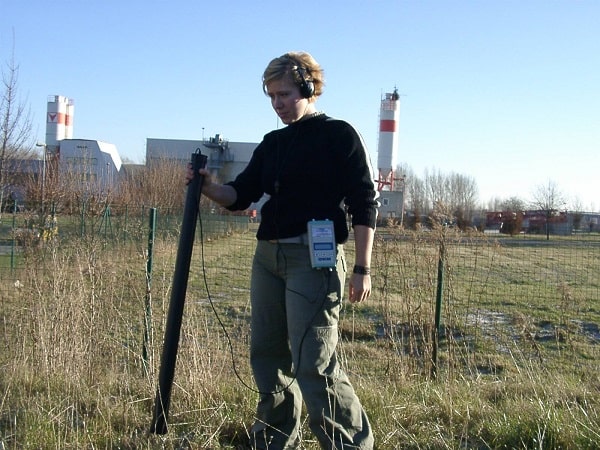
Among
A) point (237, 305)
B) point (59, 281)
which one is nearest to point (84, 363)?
point (59, 281)

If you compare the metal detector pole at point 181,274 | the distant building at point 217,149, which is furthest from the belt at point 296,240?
the distant building at point 217,149

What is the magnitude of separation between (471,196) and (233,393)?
7958 cm

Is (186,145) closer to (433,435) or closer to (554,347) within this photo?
(554,347)

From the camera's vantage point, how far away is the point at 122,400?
378 centimetres

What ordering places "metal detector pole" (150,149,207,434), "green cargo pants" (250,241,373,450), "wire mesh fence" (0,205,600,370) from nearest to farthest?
"green cargo pants" (250,241,373,450) → "metal detector pole" (150,149,207,434) → "wire mesh fence" (0,205,600,370)

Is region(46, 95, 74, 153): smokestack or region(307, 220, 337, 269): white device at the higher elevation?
region(46, 95, 74, 153): smokestack

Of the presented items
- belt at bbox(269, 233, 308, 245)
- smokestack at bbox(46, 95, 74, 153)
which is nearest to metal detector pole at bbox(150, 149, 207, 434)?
belt at bbox(269, 233, 308, 245)

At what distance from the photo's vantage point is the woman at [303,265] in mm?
2895

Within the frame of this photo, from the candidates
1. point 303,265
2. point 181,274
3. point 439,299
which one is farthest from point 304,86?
point 439,299

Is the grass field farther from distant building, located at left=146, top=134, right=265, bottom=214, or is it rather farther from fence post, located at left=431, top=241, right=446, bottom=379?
distant building, located at left=146, top=134, right=265, bottom=214

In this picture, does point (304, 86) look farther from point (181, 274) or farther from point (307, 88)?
point (181, 274)

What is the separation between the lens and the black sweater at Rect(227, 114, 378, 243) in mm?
2979

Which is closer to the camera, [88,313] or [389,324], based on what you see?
[88,313]

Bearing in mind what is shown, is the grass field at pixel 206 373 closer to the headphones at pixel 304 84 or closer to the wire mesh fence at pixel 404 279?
the wire mesh fence at pixel 404 279
